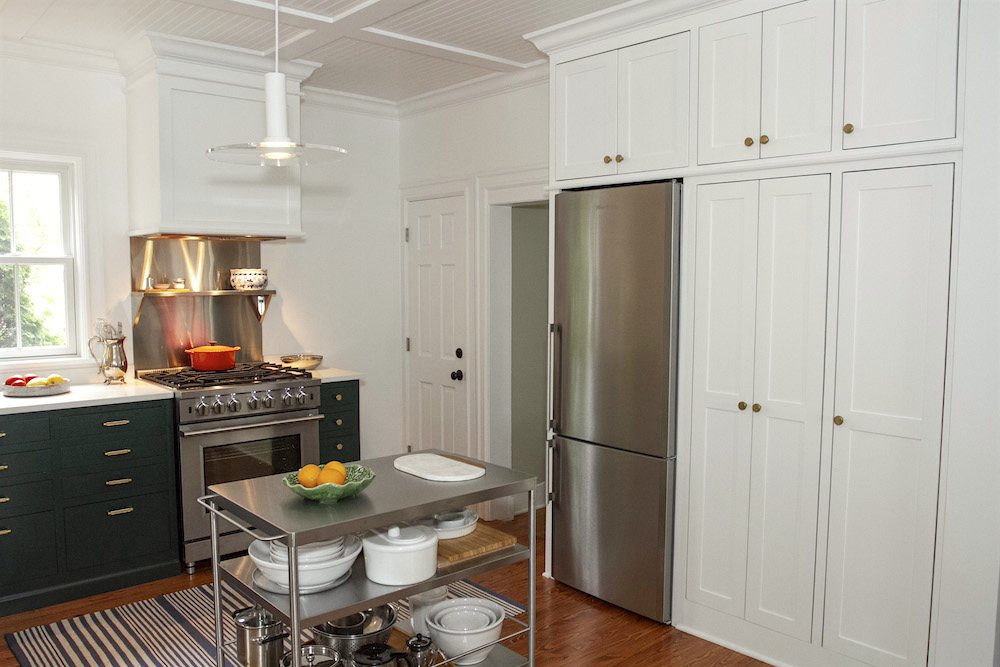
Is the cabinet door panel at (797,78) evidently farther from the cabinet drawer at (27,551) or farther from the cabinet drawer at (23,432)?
the cabinet drawer at (27,551)

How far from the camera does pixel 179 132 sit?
4.20m

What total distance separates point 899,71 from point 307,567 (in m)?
2.56

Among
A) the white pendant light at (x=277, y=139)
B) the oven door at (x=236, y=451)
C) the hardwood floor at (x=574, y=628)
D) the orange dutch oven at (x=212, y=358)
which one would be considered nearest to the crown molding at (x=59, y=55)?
the orange dutch oven at (x=212, y=358)

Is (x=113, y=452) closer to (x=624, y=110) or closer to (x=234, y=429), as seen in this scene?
(x=234, y=429)

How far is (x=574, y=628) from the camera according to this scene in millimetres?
3605

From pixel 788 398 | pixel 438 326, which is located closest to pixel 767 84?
pixel 788 398

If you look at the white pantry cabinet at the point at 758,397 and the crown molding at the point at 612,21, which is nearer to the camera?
the white pantry cabinet at the point at 758,397

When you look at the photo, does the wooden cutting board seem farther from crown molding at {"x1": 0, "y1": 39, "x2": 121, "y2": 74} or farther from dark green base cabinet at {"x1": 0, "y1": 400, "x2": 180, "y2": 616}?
crown molding at {"x1": 0, "y1": 39, "x2": 121, "y2": 74}

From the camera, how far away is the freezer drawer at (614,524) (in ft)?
11.7

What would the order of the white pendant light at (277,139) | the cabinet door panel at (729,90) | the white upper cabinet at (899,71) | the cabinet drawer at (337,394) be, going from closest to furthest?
the white pendant light at (277,139), the white upper cabinet at (899,71), the cabinet door panel at (729,90), the cabinet drawer at (337,394)

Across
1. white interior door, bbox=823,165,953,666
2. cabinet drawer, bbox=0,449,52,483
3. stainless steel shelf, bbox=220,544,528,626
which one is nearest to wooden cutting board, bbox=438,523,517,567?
stainless steel shelf, bbox=220,544,528,626

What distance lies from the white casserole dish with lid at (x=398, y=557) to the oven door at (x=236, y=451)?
2084mm

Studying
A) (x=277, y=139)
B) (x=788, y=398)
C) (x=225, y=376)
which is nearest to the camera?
(x=277, y=139)

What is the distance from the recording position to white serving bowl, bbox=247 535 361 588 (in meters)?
2.27
